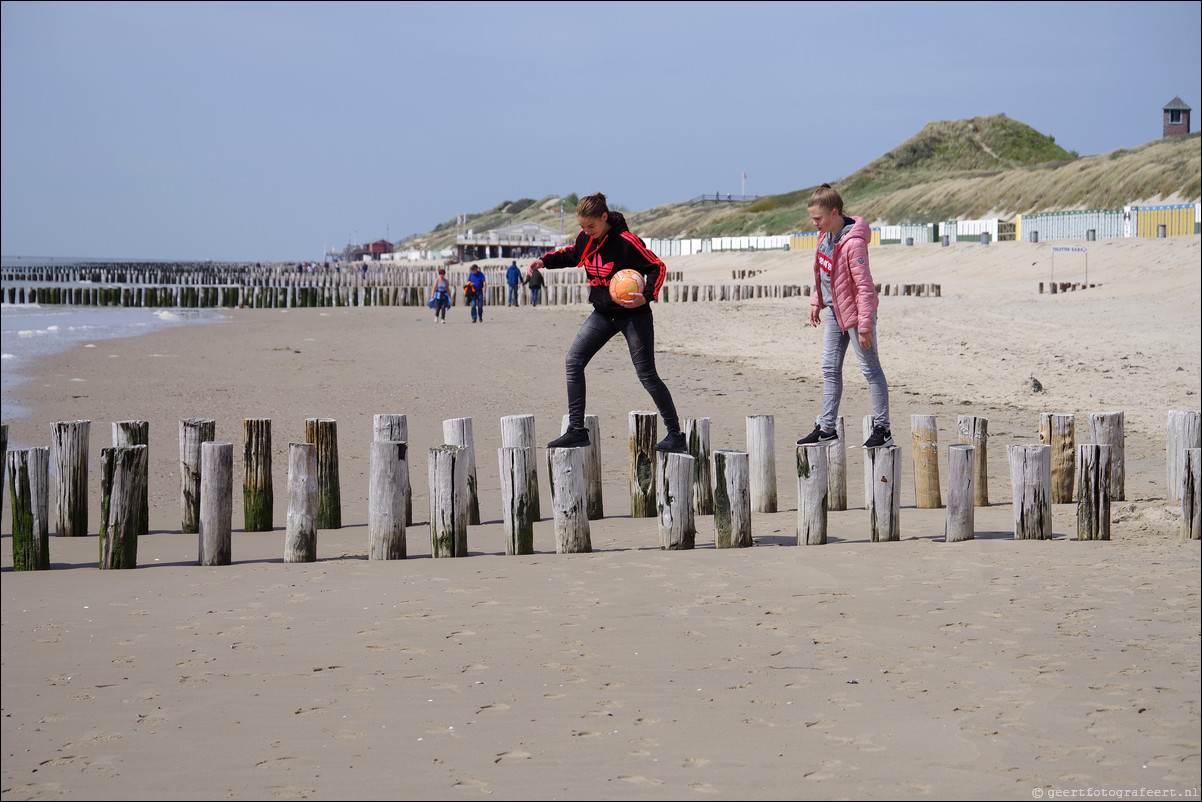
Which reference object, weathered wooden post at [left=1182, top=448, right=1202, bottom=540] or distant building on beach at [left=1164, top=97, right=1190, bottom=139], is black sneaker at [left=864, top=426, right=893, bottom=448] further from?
distant building on beach at [left=1164, top=97, right=1190, bottom=139]

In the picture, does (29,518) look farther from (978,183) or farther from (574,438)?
(978,183)

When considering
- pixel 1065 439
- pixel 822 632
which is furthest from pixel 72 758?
pixel 1065 439

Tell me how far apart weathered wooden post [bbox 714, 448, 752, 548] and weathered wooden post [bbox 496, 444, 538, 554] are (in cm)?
113

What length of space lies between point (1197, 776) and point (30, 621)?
480 centimetres

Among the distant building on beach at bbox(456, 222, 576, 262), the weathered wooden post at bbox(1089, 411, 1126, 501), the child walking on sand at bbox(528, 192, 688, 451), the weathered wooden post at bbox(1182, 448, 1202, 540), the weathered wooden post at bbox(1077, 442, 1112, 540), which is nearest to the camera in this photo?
the weathered wooden post at bbox(1182, 448, 1202, 540)

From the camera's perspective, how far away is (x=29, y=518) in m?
6.32

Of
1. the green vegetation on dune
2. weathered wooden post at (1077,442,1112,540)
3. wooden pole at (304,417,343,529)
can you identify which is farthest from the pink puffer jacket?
the green vegetation on dune

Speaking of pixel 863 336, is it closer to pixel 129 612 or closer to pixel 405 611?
pixel 405 611

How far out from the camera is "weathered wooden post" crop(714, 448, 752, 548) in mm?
6367

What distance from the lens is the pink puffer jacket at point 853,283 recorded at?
738 centimetres

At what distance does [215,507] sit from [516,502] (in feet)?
5.68

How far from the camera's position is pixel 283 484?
30.6ft

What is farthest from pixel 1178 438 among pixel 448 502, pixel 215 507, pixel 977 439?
pixel 215 507

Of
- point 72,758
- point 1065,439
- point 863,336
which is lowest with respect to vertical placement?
point 72,758
